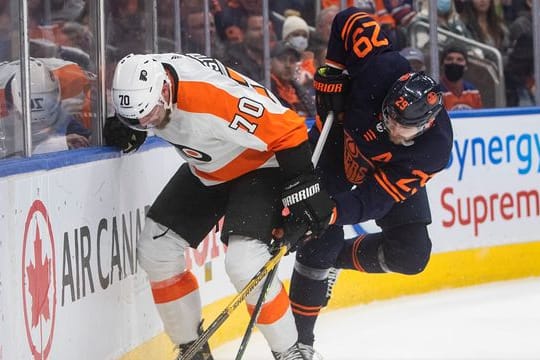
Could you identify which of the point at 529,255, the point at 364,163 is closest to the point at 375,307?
the point at 529,255

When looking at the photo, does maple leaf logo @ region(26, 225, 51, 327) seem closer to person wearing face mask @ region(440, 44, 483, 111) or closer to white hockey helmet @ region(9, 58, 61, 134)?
white hockey helmet @ region(9, 58, 61, 134)

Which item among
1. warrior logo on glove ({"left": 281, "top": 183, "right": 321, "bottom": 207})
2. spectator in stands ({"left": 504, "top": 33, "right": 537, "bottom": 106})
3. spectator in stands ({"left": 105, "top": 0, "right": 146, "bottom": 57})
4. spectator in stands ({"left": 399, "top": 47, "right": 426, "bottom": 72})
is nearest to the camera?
warrior logo on glove ({"left": 281, "top": 183, "right": 321, "bottom": 207})

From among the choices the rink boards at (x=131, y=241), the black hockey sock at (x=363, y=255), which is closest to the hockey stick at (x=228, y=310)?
the rink boards at (x=131, y=241)

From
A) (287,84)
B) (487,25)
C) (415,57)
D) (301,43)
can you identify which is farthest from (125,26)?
(487,25)

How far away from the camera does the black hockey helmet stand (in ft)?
12.8

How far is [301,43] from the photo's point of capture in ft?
20.4

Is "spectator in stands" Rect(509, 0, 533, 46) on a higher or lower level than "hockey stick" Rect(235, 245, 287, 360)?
higher

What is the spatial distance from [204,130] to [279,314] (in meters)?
0.65

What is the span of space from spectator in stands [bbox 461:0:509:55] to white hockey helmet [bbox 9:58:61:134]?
357cm

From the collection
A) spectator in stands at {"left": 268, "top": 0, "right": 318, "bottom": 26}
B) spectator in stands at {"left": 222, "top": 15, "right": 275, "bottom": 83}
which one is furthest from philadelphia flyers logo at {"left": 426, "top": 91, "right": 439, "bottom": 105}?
spectator in stands at {"left": 268, "top": 0, "right": 318, "bottom": 26}

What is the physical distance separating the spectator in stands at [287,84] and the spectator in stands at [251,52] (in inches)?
3.1

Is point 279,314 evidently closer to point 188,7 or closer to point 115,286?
point 115,286

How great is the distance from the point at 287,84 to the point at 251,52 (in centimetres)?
27

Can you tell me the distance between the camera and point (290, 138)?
376 centimetres
